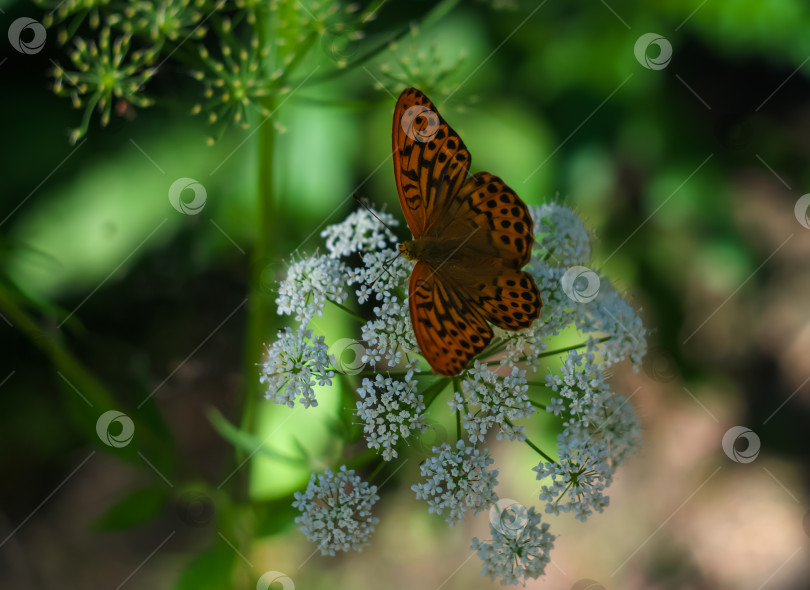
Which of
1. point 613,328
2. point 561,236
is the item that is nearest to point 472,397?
point 613,328

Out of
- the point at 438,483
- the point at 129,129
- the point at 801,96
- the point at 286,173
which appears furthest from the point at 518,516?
the point at 801,96

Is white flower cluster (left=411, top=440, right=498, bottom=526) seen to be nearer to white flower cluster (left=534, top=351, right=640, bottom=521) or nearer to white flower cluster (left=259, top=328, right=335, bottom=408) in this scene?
white flower cluster (left=534, top=351, right=640, bottom=521)

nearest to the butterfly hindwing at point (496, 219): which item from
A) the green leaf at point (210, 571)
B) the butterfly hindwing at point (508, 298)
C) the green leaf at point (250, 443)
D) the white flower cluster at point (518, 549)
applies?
the butterfly hindwing at point (508, 298)

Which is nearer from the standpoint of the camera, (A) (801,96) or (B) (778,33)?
(B) (778,33)

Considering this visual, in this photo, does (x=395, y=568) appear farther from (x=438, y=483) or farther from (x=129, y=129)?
(x=129, y=129)

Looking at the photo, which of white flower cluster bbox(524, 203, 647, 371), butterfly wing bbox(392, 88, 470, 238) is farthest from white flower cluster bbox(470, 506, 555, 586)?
butterfly wing bbox(392, 88, 470, 238)

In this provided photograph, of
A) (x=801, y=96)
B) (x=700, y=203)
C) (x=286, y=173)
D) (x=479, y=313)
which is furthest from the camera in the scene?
(x=801, y=96)
